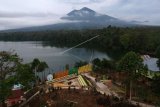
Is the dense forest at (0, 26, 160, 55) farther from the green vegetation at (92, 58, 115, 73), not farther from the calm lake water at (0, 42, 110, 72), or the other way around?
the green vegetation at (92, 58, 115, 73)

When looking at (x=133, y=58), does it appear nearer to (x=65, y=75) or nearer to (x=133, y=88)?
(x=133, y=88)

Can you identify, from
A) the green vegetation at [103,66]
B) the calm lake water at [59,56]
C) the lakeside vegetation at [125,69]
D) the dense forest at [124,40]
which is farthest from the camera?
the dense forest at [124,40]

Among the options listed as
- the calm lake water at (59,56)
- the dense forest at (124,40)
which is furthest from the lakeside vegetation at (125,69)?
the calm lake water at (59,56)

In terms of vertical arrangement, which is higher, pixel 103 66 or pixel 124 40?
pixel 124 40

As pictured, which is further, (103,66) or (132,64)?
(103,66)

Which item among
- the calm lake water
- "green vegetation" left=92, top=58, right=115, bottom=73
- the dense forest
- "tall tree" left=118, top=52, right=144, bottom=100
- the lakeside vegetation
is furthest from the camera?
the dense forest

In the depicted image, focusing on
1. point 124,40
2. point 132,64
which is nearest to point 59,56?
point 124,40

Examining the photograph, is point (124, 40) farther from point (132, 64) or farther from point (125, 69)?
point (132, 64)

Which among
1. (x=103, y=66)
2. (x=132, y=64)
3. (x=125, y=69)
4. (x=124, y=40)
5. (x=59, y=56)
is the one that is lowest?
(x=59, y=56)

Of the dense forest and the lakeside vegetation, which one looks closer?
the lakeside vegetation

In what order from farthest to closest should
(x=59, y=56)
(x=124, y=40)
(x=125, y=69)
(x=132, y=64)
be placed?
(x=124, y=40) → (x=59, y=56) → (x=125, y=69) → (x=132, y=64)

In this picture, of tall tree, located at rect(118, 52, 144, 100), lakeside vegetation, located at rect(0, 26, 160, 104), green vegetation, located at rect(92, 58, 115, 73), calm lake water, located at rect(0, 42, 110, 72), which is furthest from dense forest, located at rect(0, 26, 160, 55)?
tall tree, located at rect(118, 52, 144, 100)

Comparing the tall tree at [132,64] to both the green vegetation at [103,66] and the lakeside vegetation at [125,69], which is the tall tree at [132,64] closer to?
the lakeside vegetation at [125,69]

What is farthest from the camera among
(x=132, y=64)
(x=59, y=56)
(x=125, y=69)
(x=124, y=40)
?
(x=124, y=40)
